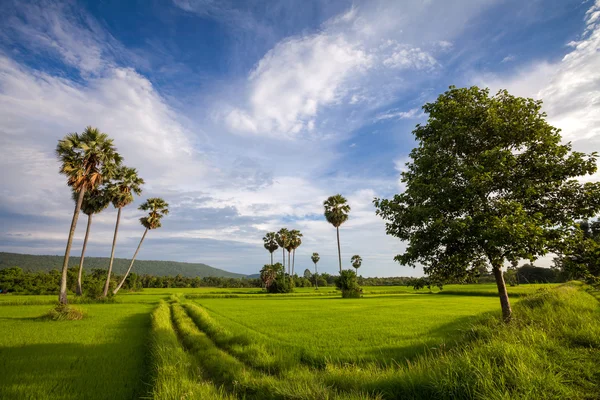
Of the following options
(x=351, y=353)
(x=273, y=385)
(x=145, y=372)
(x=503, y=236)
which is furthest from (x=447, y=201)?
(x=145, y=372)

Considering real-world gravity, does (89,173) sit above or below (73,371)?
above

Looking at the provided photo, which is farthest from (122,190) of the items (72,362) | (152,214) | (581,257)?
(581,257)

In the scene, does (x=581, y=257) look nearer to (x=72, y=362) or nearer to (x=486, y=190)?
(x=486, y=190)

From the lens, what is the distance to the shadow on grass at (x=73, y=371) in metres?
8.37

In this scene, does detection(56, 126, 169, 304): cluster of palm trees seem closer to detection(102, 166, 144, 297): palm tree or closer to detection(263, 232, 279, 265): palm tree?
detection(102, 166, 144, 297): palm tree

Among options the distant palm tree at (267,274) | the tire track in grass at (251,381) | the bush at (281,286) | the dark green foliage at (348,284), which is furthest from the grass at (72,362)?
the distant palm tree at (267,274)

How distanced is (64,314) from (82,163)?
17129 millimetres

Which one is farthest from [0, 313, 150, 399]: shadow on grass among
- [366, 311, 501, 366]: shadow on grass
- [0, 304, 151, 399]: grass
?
[366, 311, 501, 366]: shadow on grass

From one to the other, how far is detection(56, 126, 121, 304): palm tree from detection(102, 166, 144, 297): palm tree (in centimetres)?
1028

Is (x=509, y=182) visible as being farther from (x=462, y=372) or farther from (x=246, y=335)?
(x=246, y=335)

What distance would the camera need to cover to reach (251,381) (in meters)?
8.31

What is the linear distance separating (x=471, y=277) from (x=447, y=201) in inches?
155

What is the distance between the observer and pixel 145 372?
413 inches

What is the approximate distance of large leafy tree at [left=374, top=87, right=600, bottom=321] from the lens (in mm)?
9242
